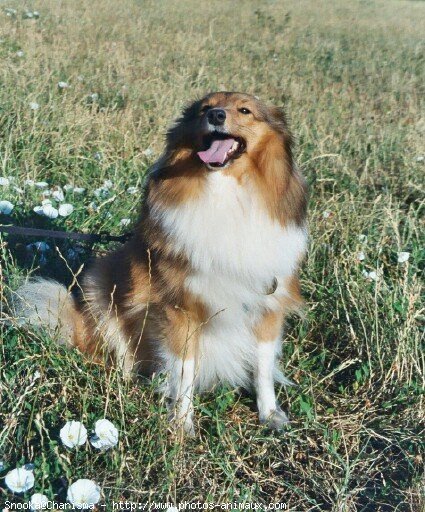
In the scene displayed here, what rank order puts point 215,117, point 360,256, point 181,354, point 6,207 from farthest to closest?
point 6,207, point 360,256, point 181,354, point 215,117

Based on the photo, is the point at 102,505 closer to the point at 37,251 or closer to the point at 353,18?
the point at 37,251

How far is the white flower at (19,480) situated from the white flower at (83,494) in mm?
151

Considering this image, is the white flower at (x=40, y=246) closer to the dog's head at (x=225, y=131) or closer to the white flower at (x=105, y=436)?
the dog's head at (x=225, y=131)

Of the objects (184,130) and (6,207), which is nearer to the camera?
(184,130)

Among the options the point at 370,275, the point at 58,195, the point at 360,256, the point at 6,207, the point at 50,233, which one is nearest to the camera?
the point at 50,233

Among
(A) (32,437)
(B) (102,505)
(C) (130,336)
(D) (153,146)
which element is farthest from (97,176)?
(B) (102,505)

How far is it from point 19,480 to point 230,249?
4.17ft

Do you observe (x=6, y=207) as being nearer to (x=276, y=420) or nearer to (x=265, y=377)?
(x=265, y=377)

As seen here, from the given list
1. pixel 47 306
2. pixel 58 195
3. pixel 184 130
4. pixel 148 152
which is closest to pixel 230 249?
pixel 184 130

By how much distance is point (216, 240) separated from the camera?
2.74 meters

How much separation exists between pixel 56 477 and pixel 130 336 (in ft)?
3.23

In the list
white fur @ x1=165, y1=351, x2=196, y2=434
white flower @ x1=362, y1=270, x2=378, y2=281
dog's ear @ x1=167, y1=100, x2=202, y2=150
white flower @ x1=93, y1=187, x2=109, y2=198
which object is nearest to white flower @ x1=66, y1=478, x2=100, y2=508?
white fur @ x1=165, y1=351, x2=196, y2=434

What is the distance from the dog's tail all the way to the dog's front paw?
1.01 meters

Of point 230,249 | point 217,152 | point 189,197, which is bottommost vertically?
point 230,249
